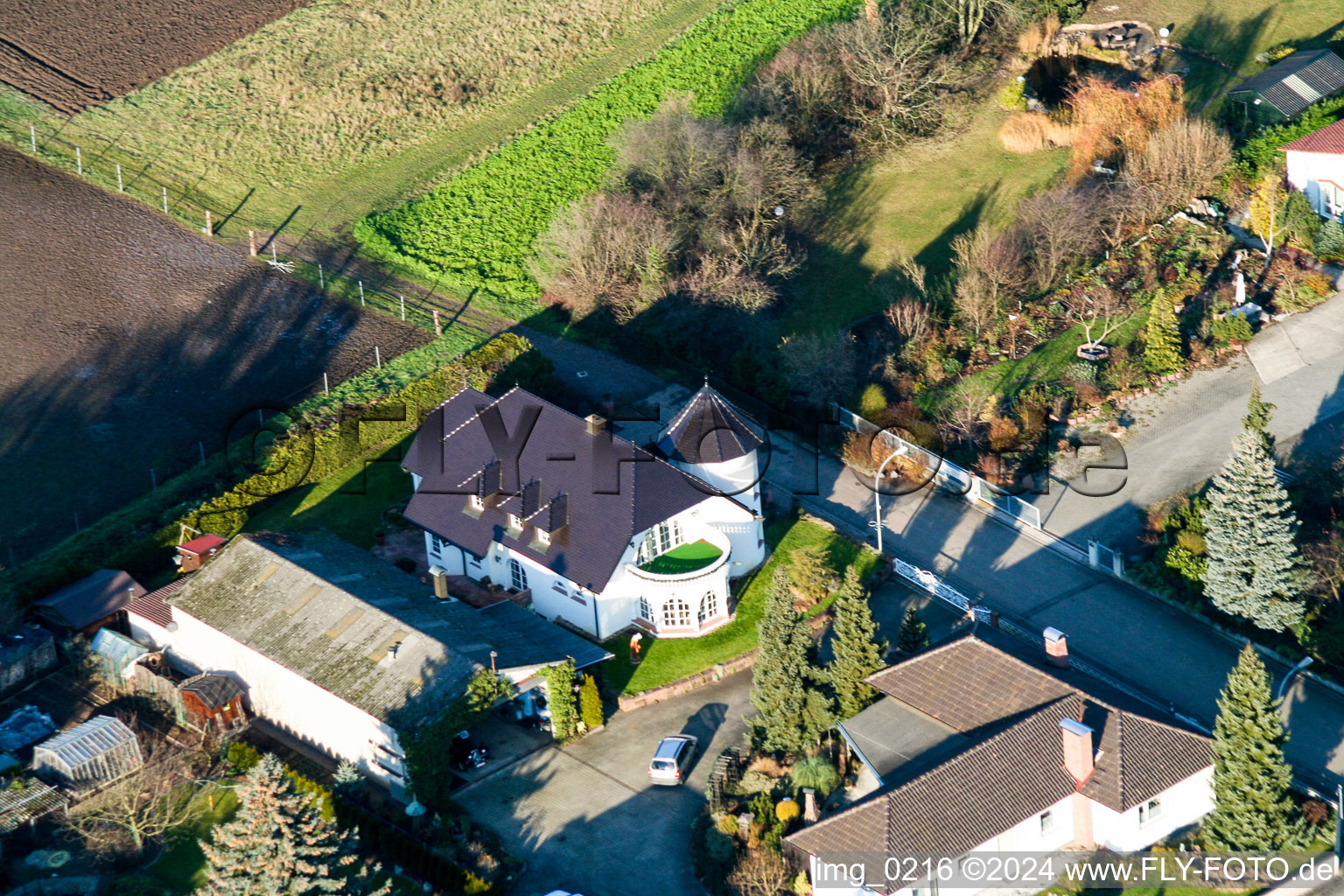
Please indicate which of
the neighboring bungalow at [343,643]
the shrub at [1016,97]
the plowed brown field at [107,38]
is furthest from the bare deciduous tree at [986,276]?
the plowed brown field at [107,38]

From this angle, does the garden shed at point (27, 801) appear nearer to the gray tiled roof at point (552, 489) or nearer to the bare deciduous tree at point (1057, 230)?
the gray tiled roof at point (552, 489)

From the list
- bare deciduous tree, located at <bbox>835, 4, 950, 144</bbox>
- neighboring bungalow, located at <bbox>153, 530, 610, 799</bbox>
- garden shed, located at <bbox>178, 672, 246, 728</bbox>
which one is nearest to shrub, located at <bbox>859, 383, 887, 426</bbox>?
neighboring bungalow, located at <bbox>153, 530, 610, 799</bbox>

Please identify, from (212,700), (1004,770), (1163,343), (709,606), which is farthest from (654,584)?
(1163,343)

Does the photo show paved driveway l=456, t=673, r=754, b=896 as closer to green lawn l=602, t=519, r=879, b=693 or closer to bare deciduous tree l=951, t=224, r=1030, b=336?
green lawn l=602, t=519, r=879, b=693

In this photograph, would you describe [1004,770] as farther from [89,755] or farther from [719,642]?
[89,755]

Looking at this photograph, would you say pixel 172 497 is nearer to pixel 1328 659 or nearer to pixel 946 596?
pixel 946 596

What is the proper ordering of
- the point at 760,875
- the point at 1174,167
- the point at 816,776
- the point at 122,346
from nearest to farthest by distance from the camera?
the point at 760,875 → the point at 816,776 → the point at 122,346 → the point at 1174,167
